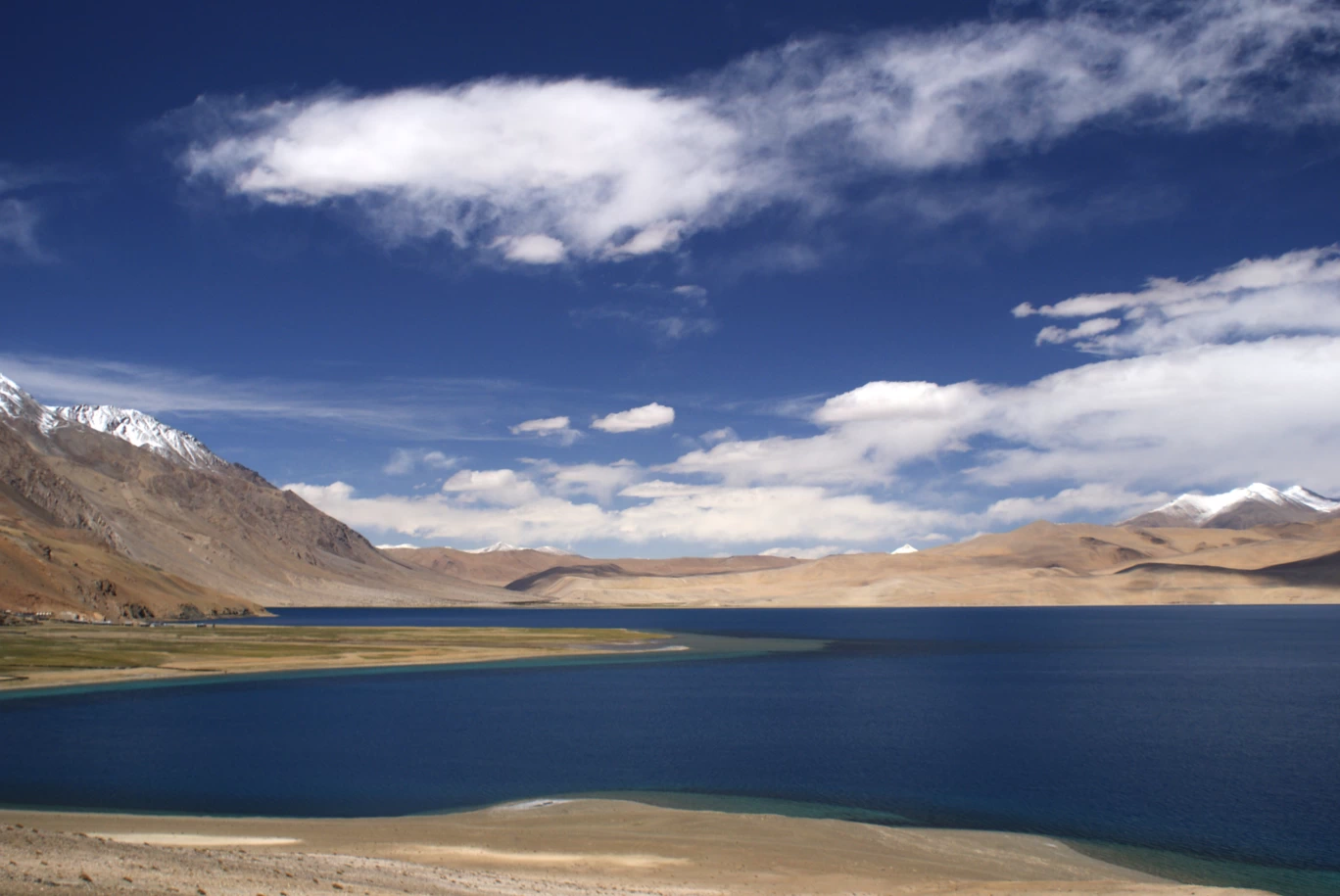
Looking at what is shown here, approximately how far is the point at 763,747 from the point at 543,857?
19.8 meters

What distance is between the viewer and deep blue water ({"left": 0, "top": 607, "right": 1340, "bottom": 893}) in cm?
3106

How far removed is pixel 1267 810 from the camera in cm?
3055

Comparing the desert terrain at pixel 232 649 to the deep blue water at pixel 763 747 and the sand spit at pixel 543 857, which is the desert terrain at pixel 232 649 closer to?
the deep blue water at pixel 763 747

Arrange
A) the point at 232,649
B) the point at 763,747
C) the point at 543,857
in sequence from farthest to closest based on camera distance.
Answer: the point at 232,649, the point at 763,747, the point at 543,857

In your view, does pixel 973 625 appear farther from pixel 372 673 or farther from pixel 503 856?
pixel 503 856

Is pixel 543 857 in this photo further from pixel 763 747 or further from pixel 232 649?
pixel 232 649

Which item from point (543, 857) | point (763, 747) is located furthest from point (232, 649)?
point (543, 857)

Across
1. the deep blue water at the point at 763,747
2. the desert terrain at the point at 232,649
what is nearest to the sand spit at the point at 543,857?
the deep blue water at the point at 763,747

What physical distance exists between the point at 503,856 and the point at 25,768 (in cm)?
2322

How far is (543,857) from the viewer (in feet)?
78.2

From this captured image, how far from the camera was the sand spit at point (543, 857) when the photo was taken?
17.3m

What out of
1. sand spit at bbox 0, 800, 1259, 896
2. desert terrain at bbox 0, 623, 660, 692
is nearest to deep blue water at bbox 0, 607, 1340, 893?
sand spit at bbox 0, 800, 1259, 896

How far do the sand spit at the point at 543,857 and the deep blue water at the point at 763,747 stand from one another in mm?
3218

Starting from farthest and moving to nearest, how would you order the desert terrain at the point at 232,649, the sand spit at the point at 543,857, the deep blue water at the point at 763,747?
the desert terrain at the point at 232,649
the deep blue water at the point at 763,747
the sand spit at the point at 543,857
